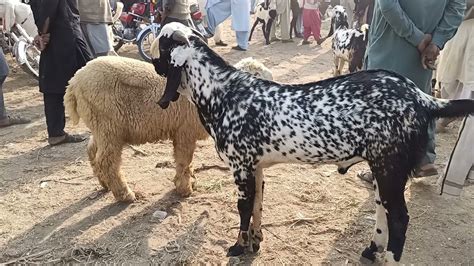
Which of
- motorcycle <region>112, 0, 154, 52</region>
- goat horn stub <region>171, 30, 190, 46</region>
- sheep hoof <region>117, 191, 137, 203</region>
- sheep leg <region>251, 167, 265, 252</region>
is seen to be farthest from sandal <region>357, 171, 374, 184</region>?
motorcycle <region>112, 0, 154, 52</region>

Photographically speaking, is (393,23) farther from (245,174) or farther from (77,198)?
(77,198)

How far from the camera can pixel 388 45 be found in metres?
4.05

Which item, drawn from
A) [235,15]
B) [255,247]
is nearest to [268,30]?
[235,15]

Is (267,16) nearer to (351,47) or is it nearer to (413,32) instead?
(351,47)

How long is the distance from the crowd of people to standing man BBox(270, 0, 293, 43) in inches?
234

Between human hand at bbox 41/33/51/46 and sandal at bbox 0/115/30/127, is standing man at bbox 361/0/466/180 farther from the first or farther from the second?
sandal at bbox 0/115/30/127

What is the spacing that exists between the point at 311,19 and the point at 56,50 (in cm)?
A: 836

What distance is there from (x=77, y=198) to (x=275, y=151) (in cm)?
243

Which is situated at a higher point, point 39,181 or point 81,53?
point 81,53

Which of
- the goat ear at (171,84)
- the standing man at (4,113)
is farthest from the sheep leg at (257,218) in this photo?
the standing man at (4,113)

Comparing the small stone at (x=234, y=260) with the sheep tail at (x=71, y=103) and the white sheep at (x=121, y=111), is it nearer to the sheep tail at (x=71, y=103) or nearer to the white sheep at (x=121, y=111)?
the white sheep at (x=121, y=111)

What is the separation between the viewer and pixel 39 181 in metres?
4.91

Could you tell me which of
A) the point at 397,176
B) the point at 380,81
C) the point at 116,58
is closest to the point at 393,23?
the point at 380,81

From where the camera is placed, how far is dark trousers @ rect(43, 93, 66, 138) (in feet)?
18.2
